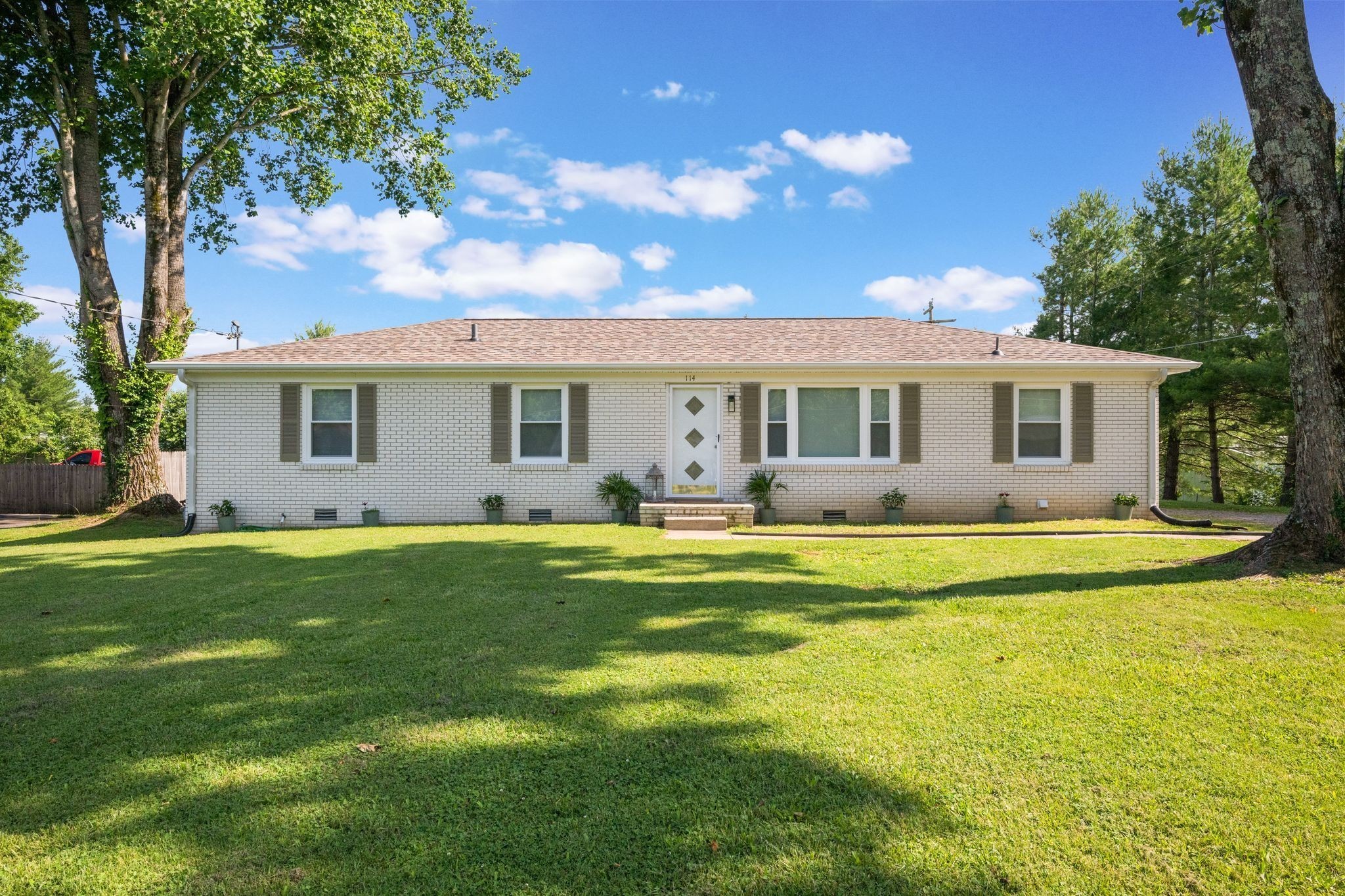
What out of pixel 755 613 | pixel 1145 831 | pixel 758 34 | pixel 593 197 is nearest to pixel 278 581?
pixel 755 613

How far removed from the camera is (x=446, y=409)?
471 inches

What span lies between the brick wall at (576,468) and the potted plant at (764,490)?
0.16 metres

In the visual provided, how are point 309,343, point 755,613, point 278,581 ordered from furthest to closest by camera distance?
point 309,343, point 278,581, point 755,613

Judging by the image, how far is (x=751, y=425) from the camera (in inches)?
468

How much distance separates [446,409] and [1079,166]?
1996 cm

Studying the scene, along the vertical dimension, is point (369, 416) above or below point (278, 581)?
above

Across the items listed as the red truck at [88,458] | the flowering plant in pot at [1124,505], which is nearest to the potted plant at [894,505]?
the flowering plant in pot at [1124,505]

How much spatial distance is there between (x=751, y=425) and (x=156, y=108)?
14.2 m

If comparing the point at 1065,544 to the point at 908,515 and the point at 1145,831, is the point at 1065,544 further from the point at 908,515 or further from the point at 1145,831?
the point at 1145,831

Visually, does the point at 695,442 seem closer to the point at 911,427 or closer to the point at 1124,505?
the point at 911,427

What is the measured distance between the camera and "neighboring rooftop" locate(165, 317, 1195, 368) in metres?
11.6

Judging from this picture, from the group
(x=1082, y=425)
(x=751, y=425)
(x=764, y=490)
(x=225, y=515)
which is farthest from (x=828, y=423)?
(x=225, y=515)

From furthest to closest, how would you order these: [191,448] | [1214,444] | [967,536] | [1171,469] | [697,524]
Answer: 1. [1171,469]
2. [1214,444]
3. [191,448]
4. [697,524]
5. [967,536]

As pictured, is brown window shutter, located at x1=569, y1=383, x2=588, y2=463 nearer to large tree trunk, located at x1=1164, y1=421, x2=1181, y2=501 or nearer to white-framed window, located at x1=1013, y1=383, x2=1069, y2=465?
white-framed window, located at x1=1013, y1=383, x2=1069, y2=465
